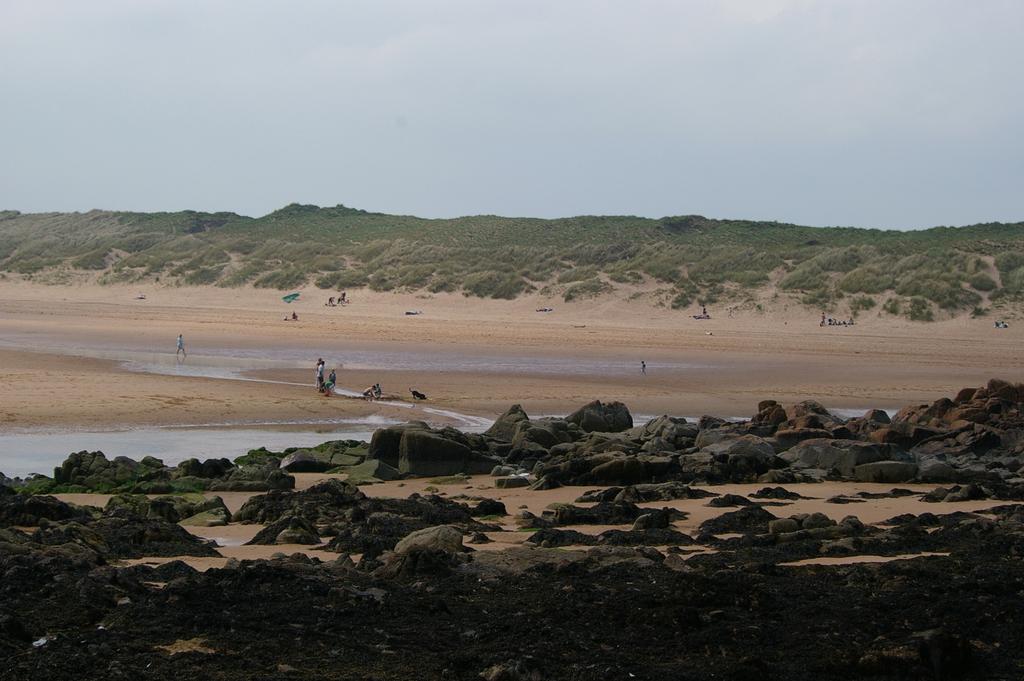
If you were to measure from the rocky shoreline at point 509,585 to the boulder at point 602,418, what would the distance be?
5.42 m

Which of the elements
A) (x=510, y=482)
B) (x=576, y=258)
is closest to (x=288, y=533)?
(x=510, y=482)

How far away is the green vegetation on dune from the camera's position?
58.9 meters

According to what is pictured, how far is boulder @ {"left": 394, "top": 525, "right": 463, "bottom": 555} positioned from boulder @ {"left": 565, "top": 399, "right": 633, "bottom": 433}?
11.2 meters

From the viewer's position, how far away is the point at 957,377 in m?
34.4

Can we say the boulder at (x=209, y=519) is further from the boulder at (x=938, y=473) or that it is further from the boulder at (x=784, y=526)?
the boulder at (x=938, y=473)

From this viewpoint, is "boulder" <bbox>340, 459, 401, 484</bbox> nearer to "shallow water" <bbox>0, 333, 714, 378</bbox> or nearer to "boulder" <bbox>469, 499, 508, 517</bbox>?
"boulder" <bbox>469, 499, 508, 517</bbox>

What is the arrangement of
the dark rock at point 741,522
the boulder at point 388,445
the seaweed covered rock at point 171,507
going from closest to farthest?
the dark rock at point 741,522, the seaweed covered rock at point 171,507, the boulder at point 388,445

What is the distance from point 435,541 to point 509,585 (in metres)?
1.39

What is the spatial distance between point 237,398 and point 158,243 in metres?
72.7

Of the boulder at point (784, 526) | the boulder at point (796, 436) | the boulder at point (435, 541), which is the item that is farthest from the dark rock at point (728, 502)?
the boulder at point (796, 436)

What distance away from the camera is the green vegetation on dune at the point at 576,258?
58.9 m

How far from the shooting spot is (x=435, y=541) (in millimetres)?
9844

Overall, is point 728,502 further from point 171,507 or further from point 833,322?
point 833,322

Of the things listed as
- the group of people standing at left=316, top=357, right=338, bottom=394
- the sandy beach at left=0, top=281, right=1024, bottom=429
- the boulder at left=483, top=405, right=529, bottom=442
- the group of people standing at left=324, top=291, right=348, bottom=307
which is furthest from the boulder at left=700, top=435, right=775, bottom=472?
the group of people standing at left=324, top=291, right=348, bottom=307
